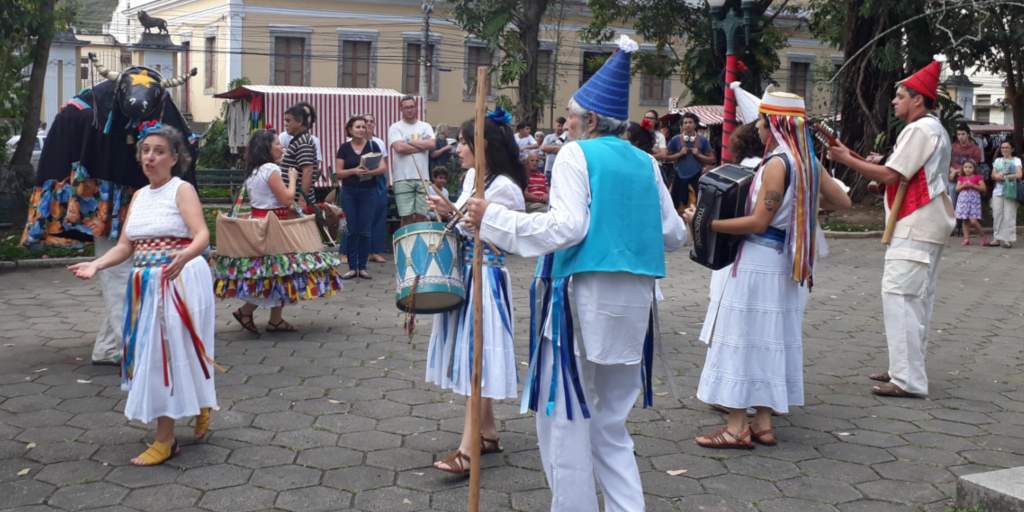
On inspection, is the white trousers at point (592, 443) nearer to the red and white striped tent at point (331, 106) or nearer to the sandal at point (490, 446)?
the sandal at point (490, 446)

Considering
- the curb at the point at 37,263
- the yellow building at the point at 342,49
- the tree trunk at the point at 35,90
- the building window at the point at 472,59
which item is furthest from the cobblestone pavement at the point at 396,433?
the building window at the point at 472,59

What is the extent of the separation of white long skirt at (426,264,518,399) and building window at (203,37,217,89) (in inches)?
1513

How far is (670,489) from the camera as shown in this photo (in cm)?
509

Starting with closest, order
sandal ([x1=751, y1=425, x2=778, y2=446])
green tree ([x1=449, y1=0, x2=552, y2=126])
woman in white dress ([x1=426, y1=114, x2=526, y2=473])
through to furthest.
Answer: woman in white dress ([x1=426, y1=114, x2=526, y2=473]) → sandal ([x1=751, y1=425, x2=778, y2=446]) → green tree ([x1=449, y1=0, x2=552, y2=126])

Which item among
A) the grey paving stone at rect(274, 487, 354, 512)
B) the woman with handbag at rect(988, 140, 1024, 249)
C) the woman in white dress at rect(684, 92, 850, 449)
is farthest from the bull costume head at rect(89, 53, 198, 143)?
the woman with handbag at rect(988, 140, 1024, 249)

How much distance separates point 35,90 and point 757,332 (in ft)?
41.5

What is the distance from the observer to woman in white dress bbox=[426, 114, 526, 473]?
16.8 feet

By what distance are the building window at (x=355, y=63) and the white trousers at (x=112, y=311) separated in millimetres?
36258

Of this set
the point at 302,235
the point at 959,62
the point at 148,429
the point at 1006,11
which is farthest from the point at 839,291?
the point at 959,62

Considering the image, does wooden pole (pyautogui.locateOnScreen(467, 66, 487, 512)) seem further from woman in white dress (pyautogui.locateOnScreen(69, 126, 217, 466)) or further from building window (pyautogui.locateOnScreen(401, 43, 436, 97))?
building window (pyautogui.locateOnScreen(401, 43, 436, 97))

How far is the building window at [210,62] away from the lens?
4147 cm

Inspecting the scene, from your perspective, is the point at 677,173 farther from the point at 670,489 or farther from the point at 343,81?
the point at 343,81

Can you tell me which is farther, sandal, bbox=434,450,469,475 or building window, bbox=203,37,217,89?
building window, bbox=203,37,217,89

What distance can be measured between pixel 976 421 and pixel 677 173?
10300mm
